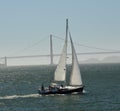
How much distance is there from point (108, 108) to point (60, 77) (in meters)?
20.2

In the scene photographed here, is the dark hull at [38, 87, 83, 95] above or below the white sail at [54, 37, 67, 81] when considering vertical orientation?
below

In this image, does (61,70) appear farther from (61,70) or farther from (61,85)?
(61,85)

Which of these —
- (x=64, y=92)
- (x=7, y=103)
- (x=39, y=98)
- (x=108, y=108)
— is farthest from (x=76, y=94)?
(x=108, y=108)

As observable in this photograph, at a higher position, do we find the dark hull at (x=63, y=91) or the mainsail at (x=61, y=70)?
the mainsail at (x=61, y=70)

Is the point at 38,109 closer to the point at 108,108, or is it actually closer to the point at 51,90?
the point at 108,108

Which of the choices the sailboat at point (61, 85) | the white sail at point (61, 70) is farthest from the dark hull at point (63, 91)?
the white sail at point (61, 70)

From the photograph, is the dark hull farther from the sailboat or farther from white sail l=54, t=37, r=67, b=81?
white sail l=54, t=37, r=67, b=81

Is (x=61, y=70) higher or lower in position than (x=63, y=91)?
higher

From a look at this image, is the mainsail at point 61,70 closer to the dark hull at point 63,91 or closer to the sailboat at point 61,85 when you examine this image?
the sailboat at point 61,85

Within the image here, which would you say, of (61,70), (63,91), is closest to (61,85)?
(63,91)

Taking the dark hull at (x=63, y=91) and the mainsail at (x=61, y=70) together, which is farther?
the mainsail at (x=61, y=70)

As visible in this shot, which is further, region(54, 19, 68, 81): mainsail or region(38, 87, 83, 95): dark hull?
region(54, 19, 68, 81): mainsail

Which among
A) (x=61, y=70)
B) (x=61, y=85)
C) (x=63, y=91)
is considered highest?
(x=61, y=70)

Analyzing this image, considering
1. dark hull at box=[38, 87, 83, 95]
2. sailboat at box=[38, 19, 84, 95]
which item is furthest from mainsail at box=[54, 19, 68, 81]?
dark hull at box=[38, 87, 83, 95]
